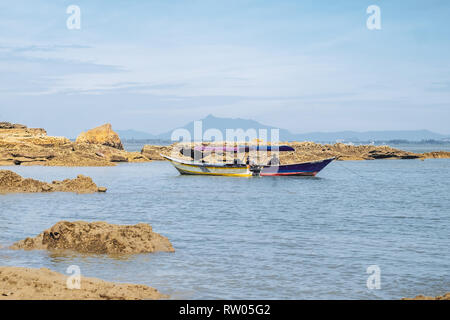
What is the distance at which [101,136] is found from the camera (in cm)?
8275

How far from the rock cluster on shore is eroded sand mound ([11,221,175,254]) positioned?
159ft

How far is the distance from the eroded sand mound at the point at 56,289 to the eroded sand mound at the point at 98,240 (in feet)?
10.3

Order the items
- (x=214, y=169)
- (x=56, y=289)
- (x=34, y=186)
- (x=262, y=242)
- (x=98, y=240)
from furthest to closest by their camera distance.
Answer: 1. (x=214, y=169)
2. (x=34, y=186)
3. (x=262, y=242)
4. (x=98, y=240)
5. (x=56, y=289)

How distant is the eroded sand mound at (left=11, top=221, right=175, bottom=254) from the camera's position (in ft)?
44.3

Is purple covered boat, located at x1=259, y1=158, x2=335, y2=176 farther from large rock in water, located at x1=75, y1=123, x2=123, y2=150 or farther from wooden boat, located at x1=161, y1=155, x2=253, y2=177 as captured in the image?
large rock in water, located at x1=75, y1=123, x2=123, y2=150

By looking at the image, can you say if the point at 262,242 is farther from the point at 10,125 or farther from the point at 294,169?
the point at 10,125

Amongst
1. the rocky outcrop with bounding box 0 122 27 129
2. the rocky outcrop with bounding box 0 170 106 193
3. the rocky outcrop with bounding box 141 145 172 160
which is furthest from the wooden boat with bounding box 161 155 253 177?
the rocky outcrop with bounding box 0 122 27 129

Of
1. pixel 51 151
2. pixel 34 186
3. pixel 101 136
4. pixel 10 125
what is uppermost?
pixel 10 125

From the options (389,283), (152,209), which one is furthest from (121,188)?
(389,283)

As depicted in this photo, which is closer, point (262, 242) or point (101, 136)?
point (262, 242)

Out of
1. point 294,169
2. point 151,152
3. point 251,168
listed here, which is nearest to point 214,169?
point 251,168

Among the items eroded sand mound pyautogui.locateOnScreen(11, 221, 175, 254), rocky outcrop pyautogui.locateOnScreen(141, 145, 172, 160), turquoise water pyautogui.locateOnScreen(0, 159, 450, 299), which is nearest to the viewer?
turquoise water pyautogui.locateOnScreen(0, 159, 450, 299)

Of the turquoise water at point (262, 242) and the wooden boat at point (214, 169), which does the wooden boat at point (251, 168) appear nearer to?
the wooden boat at point (214, 169)

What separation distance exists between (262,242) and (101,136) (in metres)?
70.2
